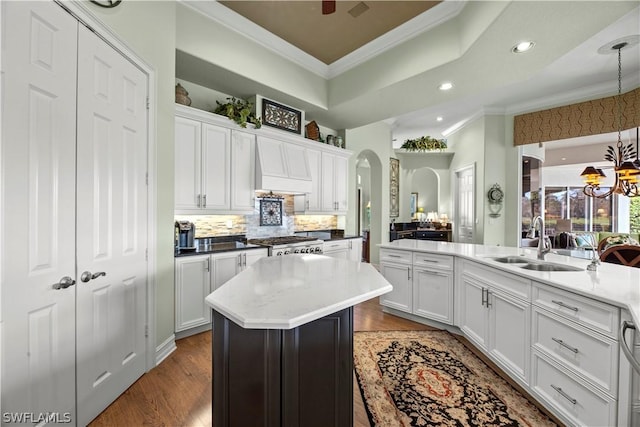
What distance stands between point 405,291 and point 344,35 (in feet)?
10.1

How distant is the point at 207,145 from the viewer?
334 cm

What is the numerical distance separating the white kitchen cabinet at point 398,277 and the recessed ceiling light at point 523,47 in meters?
2.24

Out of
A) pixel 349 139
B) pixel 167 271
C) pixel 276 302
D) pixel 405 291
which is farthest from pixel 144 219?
pixel 349 139

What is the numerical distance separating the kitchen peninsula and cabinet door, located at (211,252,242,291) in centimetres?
215

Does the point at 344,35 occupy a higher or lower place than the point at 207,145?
higher

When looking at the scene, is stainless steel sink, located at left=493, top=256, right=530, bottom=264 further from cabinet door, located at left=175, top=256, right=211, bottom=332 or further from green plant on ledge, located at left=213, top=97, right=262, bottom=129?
green plant on ledge, located at left=213, top=97, right=262, bottom=129

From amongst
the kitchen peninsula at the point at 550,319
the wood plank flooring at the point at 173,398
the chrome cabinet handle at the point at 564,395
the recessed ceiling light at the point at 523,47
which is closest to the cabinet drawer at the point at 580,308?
the kitchen peninsula at the point at 550,319

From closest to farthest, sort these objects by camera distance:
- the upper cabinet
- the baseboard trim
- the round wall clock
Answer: the round wall clock
the baseboard trim
the upper cabinet

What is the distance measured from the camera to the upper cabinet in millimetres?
3146

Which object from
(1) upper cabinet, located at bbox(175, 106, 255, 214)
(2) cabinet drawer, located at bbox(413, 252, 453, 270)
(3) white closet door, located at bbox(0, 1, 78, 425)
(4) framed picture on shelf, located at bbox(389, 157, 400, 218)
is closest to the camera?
(3) white closet door, located at bbox(0, 1, 78, 425)

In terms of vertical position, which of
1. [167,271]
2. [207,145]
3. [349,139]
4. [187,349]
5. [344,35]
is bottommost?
[187,349]

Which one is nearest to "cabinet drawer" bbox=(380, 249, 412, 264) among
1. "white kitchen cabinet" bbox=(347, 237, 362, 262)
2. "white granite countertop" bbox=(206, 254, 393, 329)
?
"white kitchen cabinet" bbox=(347, 237, 362, 262)

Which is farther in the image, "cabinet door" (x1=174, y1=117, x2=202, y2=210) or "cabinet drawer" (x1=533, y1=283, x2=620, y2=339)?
"cabinet door" (x1=174, y1=117, x2=202, y2=210)

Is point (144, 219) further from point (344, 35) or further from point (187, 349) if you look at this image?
point (344, 35)
